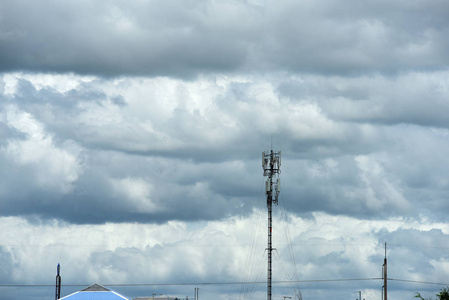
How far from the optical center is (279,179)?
139 m

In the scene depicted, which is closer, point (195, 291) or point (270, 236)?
point (270, 236)

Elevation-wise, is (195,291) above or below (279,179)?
below

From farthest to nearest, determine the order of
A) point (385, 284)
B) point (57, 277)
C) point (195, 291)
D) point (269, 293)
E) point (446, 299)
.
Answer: point (195, 291) → point (57, 277) → point (385, 284) → point (446, 299) → point (269, 293)

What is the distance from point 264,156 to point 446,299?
40.8 m

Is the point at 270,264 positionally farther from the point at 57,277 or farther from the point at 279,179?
the point at 57,277

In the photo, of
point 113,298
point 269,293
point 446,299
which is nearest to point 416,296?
point 446,299

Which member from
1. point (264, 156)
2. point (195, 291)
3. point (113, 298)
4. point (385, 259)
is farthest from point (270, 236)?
point (195, 291)

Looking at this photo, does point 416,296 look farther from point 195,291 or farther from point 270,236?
point 195,291

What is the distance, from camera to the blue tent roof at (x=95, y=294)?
159250 millimetres

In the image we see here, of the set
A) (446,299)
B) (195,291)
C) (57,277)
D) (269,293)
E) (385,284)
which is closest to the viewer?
(269,293)

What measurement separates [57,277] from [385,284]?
218 feet

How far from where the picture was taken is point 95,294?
160500 millimetres

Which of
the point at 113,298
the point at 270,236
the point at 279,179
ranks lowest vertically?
the point at 113,298

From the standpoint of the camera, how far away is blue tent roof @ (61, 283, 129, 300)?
159m
